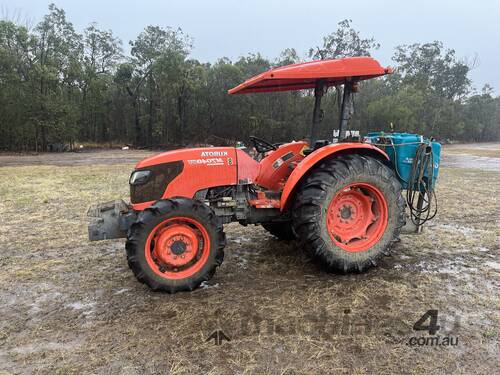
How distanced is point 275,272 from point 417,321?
141cm

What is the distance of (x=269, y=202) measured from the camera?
3.90 metres

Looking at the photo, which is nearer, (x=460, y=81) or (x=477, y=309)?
(x=477, y=309)

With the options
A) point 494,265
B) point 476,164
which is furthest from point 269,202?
point 476,164

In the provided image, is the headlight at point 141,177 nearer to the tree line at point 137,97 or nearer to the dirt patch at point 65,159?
the dirt patch at point 65,159

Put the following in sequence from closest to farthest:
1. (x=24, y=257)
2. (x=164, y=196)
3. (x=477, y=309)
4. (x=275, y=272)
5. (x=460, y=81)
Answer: (x=477, y=309)
(x=164, y=196)
(x=275, y=272)
(x=24, y=257)
(x=460, y=81)

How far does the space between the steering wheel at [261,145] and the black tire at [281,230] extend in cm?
88

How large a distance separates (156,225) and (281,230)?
2.05m

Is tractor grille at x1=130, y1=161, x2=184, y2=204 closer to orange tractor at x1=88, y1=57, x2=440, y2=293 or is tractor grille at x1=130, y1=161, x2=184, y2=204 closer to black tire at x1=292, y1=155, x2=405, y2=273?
orange tractor at x1=88, y1=57, x2=440, y2=293

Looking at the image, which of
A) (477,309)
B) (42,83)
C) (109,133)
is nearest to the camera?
(477,309)

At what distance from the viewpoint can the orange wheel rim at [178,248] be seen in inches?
130

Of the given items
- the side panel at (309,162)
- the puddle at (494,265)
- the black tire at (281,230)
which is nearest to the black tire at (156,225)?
the side panel at (309,162)

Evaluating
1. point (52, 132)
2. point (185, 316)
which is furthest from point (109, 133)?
point (185, 316)

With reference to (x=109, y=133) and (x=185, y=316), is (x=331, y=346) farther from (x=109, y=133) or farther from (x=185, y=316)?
(x=109, y=133)

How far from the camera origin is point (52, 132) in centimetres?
2588
